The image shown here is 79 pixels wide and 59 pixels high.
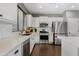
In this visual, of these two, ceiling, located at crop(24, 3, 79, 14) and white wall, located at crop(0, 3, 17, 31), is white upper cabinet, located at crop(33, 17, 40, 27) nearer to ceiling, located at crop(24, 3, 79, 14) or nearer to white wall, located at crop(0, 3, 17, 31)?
ceiling, located at crop(24, 3, 79, 14)

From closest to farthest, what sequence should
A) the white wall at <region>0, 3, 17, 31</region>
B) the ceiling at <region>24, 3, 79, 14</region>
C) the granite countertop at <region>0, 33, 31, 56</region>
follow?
the granite countertop at <region>0, 33, 31, 56</region>, the white wall at <region>0, 3, 17, 31</region>, the ceiling at <region>24, 3, 79, 14</region>

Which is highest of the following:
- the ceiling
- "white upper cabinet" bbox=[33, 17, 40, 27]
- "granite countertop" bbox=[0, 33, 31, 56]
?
the ceiling

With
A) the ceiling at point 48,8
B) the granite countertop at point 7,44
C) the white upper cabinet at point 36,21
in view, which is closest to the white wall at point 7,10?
the granite countertop at point 7,44

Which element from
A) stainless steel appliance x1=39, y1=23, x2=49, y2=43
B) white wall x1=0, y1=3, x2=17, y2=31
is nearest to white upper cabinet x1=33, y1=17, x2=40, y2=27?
stainless steel appliance x1=39, y1=23, x2=49, y2=43

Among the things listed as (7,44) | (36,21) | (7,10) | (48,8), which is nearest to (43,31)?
(36,21)

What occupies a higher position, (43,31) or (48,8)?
(48,8)

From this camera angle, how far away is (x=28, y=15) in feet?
10.2

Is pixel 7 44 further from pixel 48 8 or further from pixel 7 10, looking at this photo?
pixel 48 8

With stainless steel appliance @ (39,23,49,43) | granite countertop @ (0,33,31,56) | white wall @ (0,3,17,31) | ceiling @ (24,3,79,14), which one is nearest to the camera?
granite countertop @ (0,33,31,56)

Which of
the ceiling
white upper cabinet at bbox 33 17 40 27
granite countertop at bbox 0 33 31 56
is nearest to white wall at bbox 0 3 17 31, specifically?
granite countertop at bbox 0 33 31 56

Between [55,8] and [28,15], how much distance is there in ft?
2.79

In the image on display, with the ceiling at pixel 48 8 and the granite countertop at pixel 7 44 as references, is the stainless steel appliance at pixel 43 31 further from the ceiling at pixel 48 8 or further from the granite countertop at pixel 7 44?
the granite countertop at pixel 7 44

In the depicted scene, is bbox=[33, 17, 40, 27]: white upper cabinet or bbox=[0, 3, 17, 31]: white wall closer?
bbox=[0, 3, 17, 31]: white wall

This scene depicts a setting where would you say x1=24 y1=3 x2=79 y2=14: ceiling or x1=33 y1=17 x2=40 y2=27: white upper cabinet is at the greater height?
x1=24 y1=3 x2=79 y2=14: ceiling
